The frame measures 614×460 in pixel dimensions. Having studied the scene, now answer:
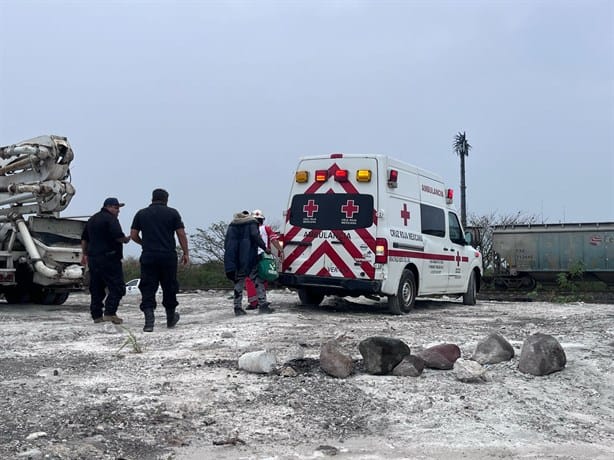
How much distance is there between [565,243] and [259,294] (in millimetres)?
17154

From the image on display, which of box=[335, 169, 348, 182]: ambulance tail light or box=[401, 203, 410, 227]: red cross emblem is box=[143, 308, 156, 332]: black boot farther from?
box=[401, 203, 410, 227]: red cross emblem

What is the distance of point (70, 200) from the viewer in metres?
13.9

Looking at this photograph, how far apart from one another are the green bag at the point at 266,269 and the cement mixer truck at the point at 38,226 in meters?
4.09

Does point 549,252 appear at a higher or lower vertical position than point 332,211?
lower

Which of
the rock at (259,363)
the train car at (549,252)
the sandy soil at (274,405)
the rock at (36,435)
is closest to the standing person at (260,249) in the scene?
the sandy soil at (274,405)

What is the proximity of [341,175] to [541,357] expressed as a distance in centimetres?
545

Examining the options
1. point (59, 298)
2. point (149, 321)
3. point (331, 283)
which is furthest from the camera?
point (59, 298)

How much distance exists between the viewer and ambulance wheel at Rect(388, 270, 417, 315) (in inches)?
451

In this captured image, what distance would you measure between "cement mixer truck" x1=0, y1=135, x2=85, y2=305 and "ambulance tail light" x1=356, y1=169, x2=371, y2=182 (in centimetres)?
543

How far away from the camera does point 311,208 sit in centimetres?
1152

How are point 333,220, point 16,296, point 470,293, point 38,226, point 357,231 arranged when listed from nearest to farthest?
point 357,231, point 333,220, point 38,226, point 16,296, point 470,293

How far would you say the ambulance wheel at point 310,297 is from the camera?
12305 millimetres

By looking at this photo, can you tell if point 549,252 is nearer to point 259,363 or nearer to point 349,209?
point 349,209

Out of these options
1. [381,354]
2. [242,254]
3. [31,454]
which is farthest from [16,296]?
[31,454]
